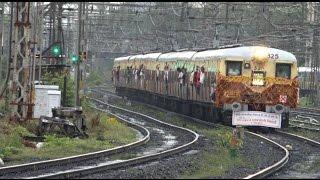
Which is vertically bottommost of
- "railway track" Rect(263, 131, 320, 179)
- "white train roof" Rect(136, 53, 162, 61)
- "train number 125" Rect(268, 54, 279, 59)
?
"railway track" Rect(263, 131, 320, 179)

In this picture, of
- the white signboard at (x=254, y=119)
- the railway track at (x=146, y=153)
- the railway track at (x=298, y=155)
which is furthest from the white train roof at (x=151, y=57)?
the white signboard at (x=254, y=119)

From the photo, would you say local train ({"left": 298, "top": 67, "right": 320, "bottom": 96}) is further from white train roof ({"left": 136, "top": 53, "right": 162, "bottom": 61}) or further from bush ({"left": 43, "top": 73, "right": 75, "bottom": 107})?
bush ({"left": 43, "top": 73, "right": 75, "bottom": 107})

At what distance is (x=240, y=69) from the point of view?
1077 inches

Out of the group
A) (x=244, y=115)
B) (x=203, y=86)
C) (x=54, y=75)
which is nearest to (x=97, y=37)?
(x=54, y=75)

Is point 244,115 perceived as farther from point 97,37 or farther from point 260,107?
point 97,37

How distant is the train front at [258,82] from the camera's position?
87.9 ft

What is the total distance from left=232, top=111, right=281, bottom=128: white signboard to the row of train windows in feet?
14.7

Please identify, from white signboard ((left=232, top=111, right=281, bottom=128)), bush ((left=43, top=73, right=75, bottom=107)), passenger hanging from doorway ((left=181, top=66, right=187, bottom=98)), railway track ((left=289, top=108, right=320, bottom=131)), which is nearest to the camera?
white signboard ((left=232, top=111, right=281, bottom=128))

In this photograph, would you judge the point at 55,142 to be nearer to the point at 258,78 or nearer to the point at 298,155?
the point at 298,155

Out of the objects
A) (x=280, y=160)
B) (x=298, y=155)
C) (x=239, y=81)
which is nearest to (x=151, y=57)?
(x=239, y=81)

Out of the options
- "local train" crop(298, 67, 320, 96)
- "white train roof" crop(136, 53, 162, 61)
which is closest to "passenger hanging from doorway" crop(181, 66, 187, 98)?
"white train roof" crop(136, 53, 162, 61)

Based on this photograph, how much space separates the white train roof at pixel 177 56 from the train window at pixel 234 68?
20.0 ft

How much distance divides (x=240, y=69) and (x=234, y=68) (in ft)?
0.84

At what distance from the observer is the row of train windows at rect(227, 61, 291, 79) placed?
27.4 m
